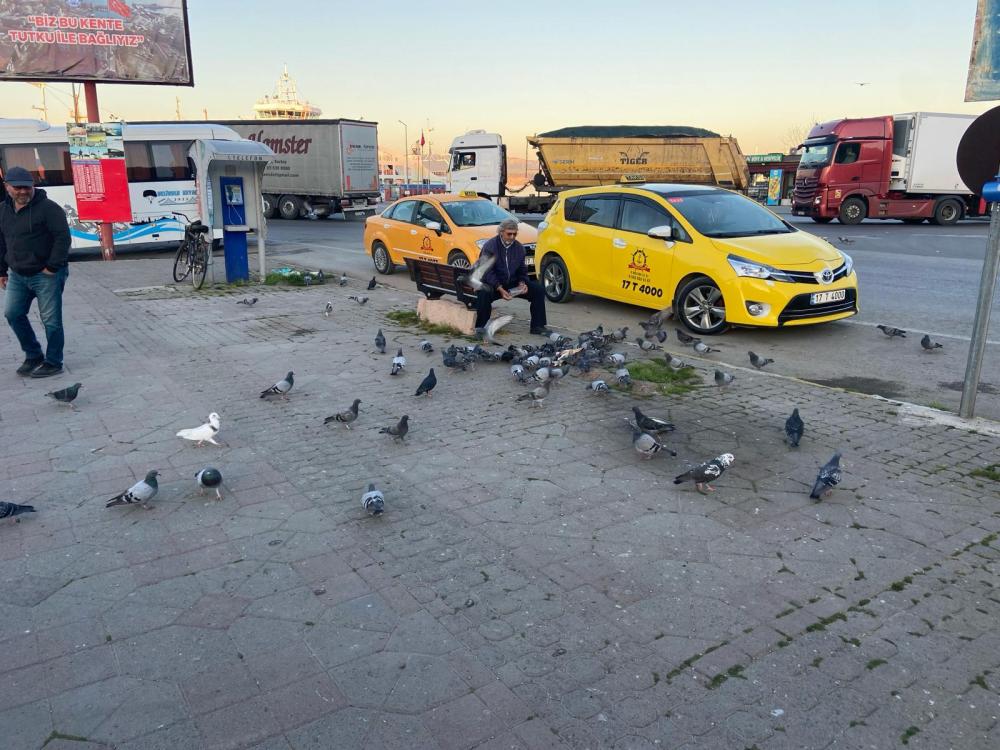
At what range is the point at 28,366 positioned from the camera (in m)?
7.43

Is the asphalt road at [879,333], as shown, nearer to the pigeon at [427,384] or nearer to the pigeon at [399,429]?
the pigeon at [427,384]

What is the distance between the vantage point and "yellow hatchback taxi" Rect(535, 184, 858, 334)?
8.71m

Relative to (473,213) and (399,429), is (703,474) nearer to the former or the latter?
(399,429)

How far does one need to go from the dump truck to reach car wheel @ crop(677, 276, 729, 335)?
1903 cm

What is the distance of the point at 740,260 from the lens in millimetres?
8789

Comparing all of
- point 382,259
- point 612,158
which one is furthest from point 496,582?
point 612,158

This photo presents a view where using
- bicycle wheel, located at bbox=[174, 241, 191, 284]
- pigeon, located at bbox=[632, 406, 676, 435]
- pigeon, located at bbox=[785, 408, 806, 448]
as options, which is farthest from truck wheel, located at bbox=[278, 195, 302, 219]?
pigeon, located at bbox=[785, 408, 806, 448]

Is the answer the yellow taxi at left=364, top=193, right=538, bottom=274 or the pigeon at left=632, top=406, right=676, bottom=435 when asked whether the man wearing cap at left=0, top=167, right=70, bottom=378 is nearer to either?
the pigeon at left=632, top=406, right=676, bottom=435

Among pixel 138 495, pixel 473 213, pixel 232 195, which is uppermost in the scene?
pixel 232 195

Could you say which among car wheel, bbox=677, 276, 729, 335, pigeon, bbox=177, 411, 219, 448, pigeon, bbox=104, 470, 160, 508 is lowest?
pigeon, bbox=104, 470, 160, 508

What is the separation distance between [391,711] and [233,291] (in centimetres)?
1142

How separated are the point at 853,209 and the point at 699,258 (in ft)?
71.8

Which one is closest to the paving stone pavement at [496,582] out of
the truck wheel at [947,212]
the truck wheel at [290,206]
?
the truck wheel at [947,212]

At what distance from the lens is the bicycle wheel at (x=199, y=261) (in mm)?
13227
